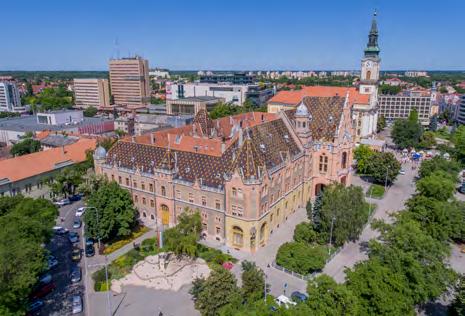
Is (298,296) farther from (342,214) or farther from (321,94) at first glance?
(321,94)

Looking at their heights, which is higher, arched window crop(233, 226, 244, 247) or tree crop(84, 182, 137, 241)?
tree crop(84, 182, 137, 241)

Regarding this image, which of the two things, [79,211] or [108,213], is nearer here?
[108,213]

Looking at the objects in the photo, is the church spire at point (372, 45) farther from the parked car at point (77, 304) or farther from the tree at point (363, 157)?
the parked car at point (77, 304)

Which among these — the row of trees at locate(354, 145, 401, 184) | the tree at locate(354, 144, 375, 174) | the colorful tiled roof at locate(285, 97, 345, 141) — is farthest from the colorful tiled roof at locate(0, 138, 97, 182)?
the row of trees at locate(354, 145, 401, 184)

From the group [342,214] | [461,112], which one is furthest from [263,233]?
[461,112]

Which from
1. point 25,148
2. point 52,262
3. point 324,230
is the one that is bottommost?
point 52,262

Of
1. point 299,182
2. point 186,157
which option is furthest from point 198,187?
point 299,182

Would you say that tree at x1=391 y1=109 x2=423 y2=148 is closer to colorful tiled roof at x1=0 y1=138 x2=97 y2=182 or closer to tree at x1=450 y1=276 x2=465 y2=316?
tree at x1=450 y1=276 x2=465 y2=316
